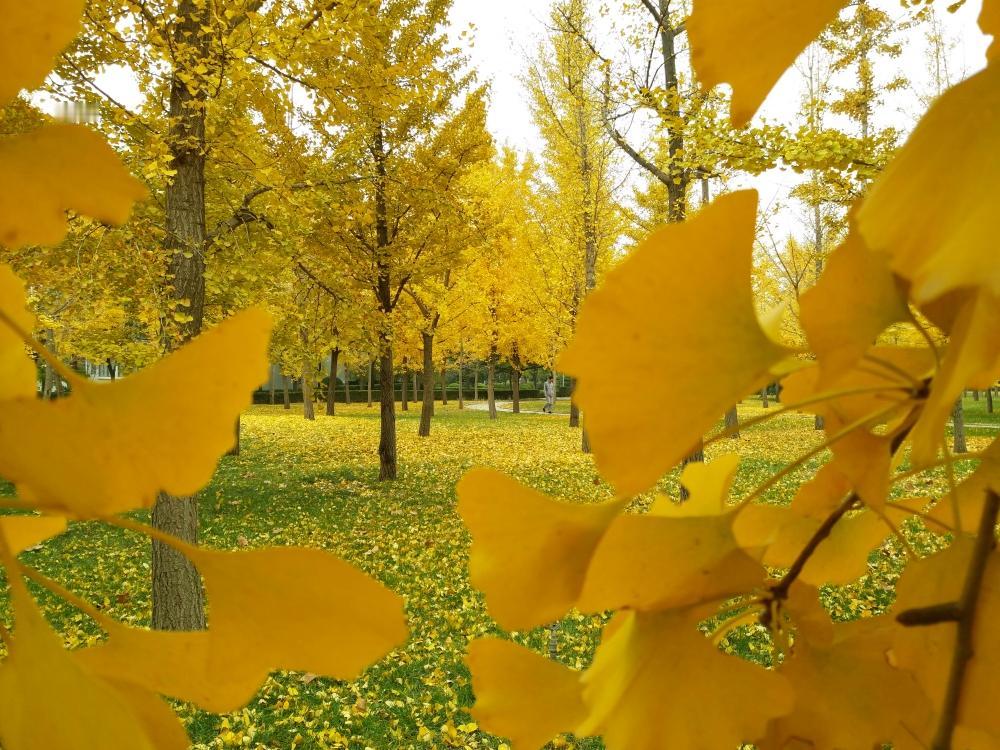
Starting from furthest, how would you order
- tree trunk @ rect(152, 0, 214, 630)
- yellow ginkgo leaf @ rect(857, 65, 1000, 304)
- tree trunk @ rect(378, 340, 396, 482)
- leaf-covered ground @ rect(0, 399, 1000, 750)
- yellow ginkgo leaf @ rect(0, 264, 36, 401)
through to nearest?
1. tree trunk @ rect(378, 340, 396, 482)
2. tree trunk @ rect(152, 0, 214, 630)
3. leaf-covered ground @ rect(0, 399, 1000, 750)
4. yellow ginkgo leaf @ rect(0, 264, 36, 401)
5. yellow ginkgo leaf @ rect(857, 65, 1000, 304)

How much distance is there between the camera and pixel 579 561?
9.5 inches

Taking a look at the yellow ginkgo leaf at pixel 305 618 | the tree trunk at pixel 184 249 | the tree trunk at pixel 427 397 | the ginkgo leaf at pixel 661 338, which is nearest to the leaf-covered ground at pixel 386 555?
the ginkgo leaf at pixel 661 338

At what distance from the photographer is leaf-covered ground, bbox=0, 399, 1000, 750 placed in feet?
9.71

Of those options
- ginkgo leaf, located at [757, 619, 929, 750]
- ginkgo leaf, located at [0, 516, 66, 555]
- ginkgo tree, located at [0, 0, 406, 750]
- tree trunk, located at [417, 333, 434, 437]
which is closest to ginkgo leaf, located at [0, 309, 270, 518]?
ginkgo tree, located at [0, 0, 406, 750]

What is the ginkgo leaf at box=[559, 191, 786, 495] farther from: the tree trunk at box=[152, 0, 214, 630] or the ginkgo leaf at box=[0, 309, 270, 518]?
the tree trunk at box=[152, 0, 214, 630]

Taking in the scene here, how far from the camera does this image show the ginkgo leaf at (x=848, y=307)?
18cm

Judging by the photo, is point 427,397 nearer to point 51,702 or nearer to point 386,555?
point 386,555

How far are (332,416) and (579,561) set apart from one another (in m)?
18.2

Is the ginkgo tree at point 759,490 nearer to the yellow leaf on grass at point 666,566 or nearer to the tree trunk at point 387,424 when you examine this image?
the yellow leaf on grass at point 666,566

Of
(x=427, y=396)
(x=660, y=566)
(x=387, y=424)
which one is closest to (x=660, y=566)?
(x=660, y=566)

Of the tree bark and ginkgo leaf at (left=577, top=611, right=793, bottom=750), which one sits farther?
the tree bark

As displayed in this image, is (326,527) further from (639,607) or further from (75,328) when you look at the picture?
(639,607)

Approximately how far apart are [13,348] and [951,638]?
1.18ft

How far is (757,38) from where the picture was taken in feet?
0.58
